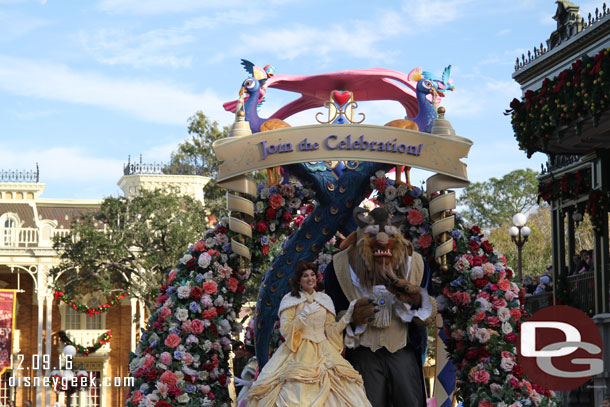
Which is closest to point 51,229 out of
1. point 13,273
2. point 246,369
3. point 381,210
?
point 13,273

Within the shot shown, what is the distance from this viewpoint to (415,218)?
10.7m

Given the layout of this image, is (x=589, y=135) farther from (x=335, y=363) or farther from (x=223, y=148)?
(x=335, y=363)

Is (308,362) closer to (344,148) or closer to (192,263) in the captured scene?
(344,148)

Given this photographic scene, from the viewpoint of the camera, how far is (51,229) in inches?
1625

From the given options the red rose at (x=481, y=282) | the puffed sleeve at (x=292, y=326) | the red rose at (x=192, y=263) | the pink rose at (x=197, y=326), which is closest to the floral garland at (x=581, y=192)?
the red rose at (x=481, y=282)

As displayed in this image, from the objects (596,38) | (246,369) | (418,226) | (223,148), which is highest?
(596,38)

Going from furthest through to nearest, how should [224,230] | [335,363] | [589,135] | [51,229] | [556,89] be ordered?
[51,229] < [589,135] < [556,89] < [224,230] < [335,363]

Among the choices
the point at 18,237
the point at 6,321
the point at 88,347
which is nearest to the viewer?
the point at 6,321

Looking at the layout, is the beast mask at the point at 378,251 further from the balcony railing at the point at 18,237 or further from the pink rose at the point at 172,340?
the balcony railing at the point at 18,237

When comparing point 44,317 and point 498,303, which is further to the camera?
point 44,317

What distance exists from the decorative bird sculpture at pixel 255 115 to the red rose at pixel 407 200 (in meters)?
1.43

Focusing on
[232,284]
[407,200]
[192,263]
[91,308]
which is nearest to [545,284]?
[407,200]

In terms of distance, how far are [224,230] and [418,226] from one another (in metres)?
2.12

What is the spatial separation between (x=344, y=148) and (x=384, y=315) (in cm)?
208
